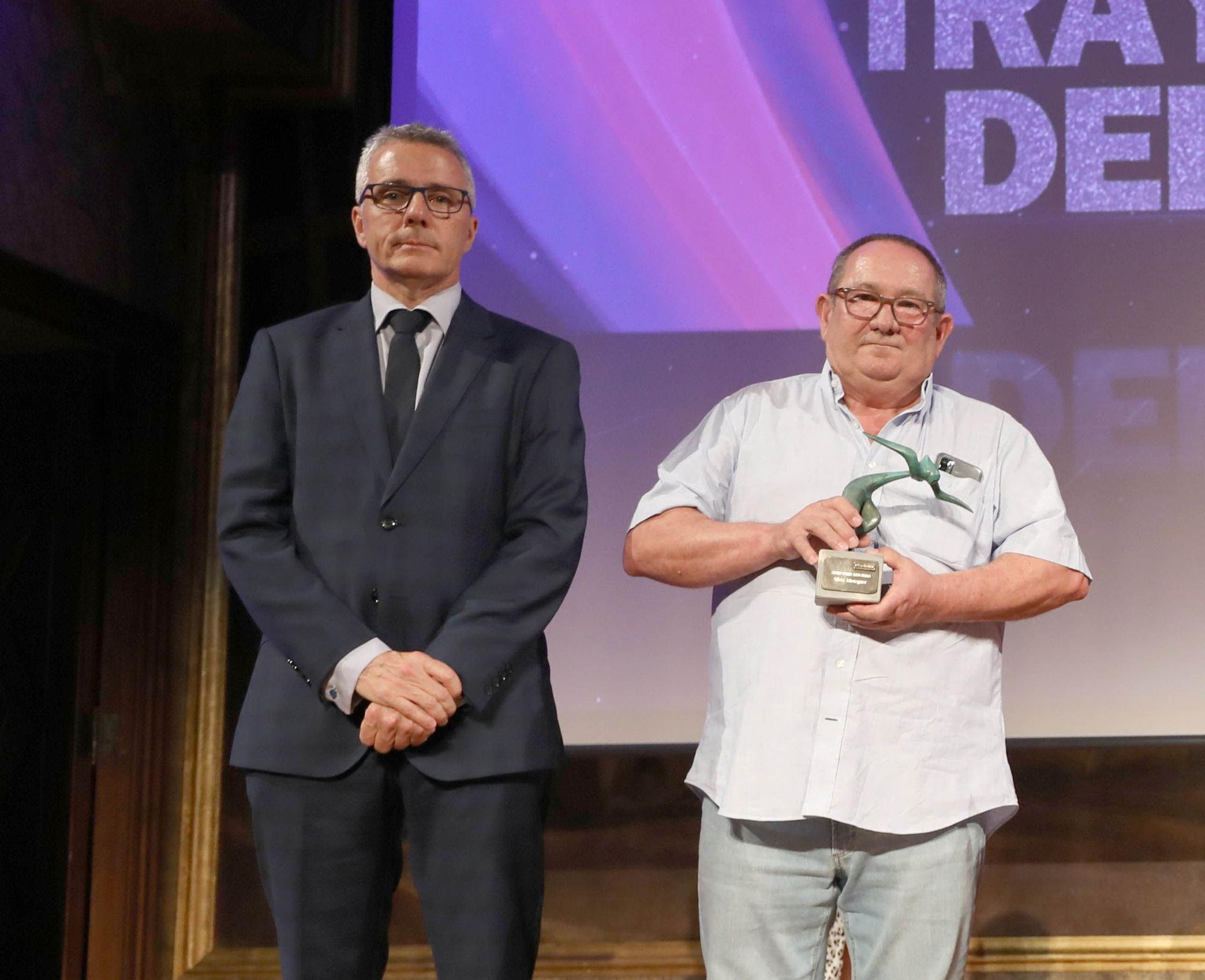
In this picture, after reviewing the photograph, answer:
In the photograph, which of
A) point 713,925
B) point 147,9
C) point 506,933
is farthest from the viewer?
point 147,9

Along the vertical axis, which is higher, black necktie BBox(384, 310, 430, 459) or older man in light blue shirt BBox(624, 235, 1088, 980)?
black necktie BBox(384, 310, 430, 459)

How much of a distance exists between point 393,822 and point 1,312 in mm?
1523

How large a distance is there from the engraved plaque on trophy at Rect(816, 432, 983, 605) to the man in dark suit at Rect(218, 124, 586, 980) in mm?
362

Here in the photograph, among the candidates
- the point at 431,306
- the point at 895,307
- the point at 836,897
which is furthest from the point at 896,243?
the point at 836,897

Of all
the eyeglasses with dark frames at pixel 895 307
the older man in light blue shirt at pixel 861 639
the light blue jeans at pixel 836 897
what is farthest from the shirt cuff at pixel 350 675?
the eyeglasses with dark frames at pixel 895 307

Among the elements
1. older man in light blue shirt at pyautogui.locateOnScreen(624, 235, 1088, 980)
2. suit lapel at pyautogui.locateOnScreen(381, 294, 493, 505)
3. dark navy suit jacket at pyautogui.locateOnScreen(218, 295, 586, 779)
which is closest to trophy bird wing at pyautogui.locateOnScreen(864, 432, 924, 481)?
older man in light blue shirt at pyautogui.locateOnScreen(624, 235, 1088, 980)

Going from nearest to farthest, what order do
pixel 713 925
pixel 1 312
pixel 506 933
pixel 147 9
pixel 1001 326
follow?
pixel 506 933
pixel 713 925
pixel 1 312
pixel 147 9
pixel 1001 326

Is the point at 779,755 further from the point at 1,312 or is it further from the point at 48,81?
the point at 48,81

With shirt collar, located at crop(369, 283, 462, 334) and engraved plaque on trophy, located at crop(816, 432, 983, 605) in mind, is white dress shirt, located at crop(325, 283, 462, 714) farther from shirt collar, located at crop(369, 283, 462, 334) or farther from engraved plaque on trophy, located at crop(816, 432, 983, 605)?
engraved plaque on trophy, located at crop(816, 432, 983, 605)

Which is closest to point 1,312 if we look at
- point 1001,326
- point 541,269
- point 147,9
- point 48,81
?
point 48,81

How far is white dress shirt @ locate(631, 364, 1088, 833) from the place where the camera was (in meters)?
1.86

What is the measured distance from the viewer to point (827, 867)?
6.24 feet

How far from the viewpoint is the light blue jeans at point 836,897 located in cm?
186

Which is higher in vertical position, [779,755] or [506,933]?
[779,755]
